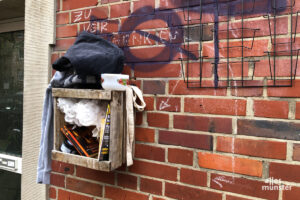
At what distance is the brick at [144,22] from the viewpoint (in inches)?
53.6

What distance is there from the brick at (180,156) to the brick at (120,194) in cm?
30

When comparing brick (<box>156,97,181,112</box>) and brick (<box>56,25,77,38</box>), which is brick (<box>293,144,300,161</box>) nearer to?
brick (<box>156,97,181,112</box>)

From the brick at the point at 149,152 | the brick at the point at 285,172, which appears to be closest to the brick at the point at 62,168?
the brick at the point at 149,152

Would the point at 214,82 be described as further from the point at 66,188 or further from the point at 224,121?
the point at 66,188

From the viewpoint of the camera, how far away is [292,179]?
1087 mm

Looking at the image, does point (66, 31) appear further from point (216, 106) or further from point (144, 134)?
point (216, 106)

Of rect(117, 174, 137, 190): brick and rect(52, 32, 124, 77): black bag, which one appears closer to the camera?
rect(52, 32, 124, 77): black bag

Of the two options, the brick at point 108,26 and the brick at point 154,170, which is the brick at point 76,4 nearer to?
the brick at point 108,26

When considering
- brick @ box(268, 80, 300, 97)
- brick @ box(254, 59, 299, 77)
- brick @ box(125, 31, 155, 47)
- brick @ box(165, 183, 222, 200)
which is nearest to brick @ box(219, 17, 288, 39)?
brick @ box(254, 59, 299, 77)

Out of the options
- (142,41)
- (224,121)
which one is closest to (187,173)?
(224,121)

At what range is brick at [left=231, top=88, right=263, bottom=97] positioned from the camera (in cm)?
114

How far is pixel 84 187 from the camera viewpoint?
1600 millimetres

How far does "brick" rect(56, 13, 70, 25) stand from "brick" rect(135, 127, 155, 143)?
94cm

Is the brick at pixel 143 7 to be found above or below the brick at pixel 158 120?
above
